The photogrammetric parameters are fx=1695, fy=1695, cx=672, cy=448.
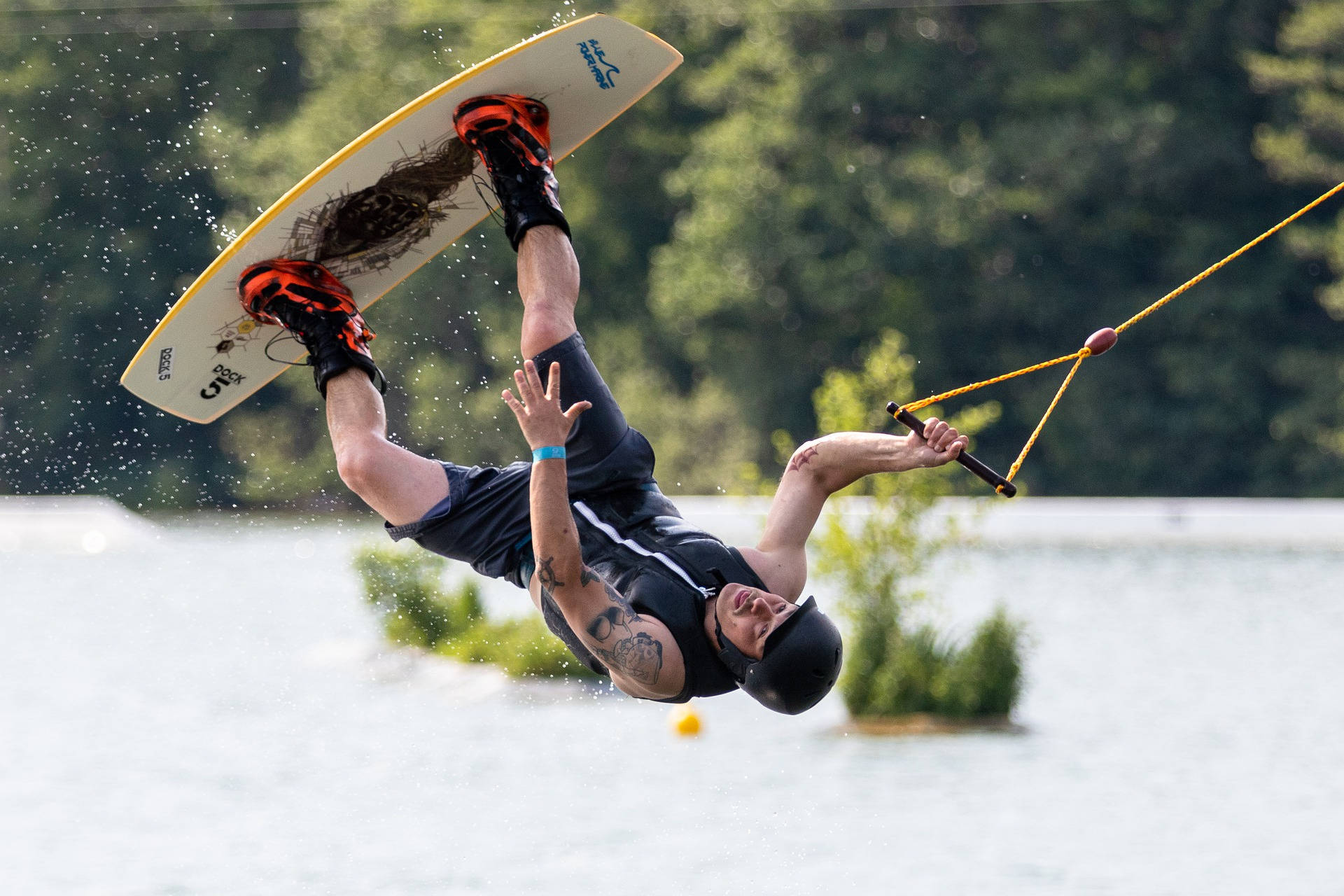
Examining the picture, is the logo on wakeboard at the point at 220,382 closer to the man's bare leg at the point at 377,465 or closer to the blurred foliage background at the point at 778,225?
the man's bare leg at the point at 377,465

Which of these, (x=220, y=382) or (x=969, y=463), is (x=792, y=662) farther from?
(x=220, y=382)

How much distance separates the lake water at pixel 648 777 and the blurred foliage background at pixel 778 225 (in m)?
8.94

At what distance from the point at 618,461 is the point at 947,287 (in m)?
22.9

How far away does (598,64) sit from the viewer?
17.5 ft

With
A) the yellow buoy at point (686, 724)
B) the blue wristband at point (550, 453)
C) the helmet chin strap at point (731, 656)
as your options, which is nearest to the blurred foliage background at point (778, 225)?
the yellow buoy at point (686, 724)

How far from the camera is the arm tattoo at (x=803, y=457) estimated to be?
451 cm

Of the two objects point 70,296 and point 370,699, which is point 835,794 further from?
point 70,296

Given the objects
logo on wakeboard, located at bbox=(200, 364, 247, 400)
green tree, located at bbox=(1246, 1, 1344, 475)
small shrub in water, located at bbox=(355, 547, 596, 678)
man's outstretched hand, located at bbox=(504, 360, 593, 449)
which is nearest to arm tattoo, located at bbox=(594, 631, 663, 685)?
man's outstretched hand, located at bbox=(504, 360, 593, 449)

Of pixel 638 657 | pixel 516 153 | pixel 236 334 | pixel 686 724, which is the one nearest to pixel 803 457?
pixel 638 657

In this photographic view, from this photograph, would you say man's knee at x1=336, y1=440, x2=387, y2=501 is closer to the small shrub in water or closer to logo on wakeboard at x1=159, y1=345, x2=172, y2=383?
logo on wakeboard at x1=159, y1=345, x2=172, y2=383

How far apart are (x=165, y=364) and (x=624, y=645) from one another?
2107 millimetres

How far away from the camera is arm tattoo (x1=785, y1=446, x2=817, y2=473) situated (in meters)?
4.51

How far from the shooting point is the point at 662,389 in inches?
1117

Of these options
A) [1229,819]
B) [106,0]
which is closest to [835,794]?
[1229,819]
